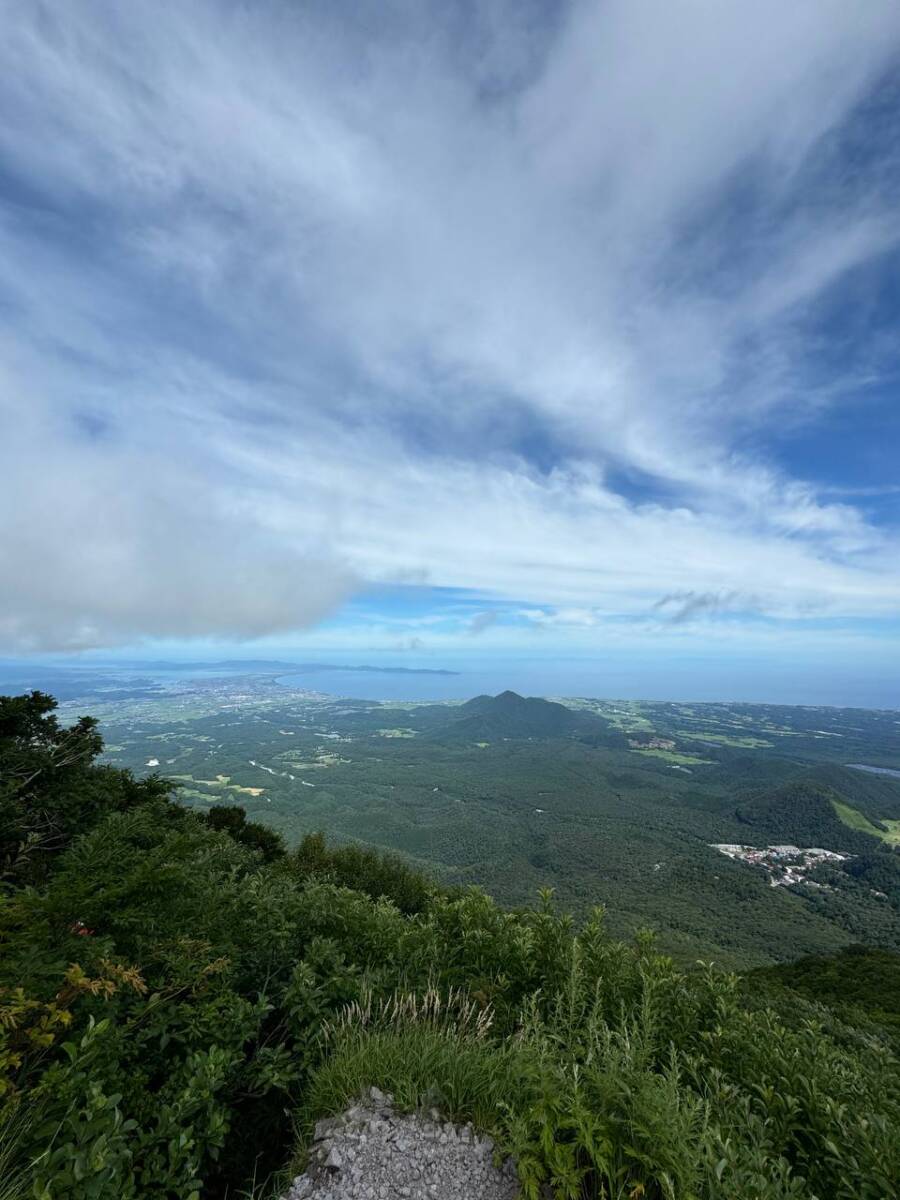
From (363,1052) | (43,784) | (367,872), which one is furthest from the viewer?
(367,872)

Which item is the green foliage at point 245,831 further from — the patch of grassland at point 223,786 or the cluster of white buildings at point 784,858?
the cluster of white buildings at point 784,858

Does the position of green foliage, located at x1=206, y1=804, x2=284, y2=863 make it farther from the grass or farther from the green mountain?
the grass

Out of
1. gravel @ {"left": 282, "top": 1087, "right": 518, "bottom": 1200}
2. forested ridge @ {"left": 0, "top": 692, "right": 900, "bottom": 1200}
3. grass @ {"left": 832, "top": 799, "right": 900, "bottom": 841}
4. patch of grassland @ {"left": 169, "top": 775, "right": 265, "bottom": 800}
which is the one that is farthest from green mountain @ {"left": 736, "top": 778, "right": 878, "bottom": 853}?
gravel @ {"left": 282, "top": 1087, "right": 518, "bottom": 1200}

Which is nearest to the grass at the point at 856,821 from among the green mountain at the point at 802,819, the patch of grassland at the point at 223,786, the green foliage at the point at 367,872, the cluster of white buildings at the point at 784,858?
the green mountain at the point at 802,819

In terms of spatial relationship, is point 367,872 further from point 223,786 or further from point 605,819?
point 605,819

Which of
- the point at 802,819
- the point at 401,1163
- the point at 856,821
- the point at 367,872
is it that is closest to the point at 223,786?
the point at 367,872

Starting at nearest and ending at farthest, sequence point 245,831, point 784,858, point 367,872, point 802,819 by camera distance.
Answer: point 245,831, point 367,872, point 784,858, point 802,819
